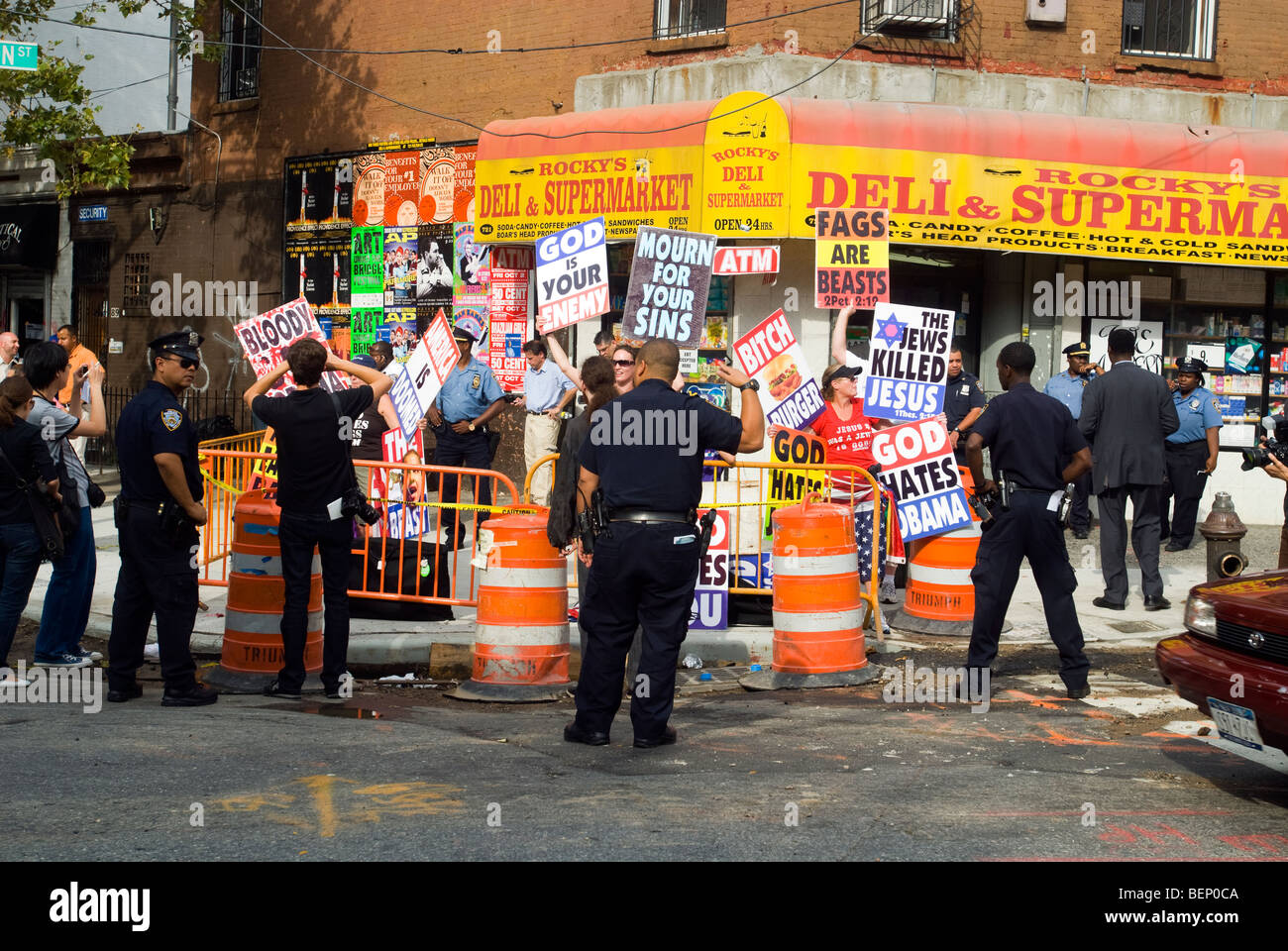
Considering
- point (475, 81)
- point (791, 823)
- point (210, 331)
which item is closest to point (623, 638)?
point (791, 823)

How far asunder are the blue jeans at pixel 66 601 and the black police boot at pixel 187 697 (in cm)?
126

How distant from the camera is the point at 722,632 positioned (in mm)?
9695

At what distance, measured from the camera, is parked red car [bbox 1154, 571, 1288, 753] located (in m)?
5.65

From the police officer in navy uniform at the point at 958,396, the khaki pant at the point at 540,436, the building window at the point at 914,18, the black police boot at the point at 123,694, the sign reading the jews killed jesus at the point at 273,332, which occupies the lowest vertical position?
the black police boot at the point at 123,694

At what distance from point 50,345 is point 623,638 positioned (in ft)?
13.3

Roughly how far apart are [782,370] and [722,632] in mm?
2508

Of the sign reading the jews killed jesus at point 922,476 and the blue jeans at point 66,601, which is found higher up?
the sign reading the jews killed jesus at point 922,476

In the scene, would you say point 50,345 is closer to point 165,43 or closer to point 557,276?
point 557,276

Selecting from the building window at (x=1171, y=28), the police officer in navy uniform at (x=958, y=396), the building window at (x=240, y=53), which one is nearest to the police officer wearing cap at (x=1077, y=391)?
the police officer in navy uniform at (x=958, y=396)

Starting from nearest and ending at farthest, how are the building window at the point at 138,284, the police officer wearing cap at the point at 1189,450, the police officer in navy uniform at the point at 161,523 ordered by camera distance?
the police officer in navy uniform at the point at 161,523, the police officer wearing cap at the point at 1189,450, the building window at the point at 138,284

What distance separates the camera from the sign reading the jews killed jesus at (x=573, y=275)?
10.2 metres

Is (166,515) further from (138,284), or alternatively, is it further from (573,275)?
(138,284)

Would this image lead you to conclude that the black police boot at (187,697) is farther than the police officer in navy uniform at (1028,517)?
No

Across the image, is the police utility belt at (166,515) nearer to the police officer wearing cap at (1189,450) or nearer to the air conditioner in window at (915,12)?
the police officer wearing cap at (1189,450)
